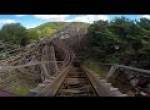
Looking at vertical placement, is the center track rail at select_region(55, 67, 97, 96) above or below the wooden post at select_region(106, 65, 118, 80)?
below

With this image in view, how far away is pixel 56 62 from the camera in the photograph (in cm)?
325

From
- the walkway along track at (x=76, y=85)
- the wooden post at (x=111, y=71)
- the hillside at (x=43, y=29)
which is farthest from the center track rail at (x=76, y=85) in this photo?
the hillside at (x=43, y=29)

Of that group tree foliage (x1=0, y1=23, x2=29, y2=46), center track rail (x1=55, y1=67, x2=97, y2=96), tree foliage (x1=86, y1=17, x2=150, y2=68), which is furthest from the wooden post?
tree foliage (x1=0, y1=23, x2=29, y2=46)

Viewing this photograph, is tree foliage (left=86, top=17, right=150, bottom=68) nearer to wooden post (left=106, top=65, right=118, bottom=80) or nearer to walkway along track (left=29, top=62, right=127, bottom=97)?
wooden post (left=106, top=65, right=118, bottom=80)

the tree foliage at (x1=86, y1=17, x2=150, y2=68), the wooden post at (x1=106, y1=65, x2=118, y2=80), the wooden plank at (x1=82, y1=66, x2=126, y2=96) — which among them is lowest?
the wooden plank at (x1=82, y1=66, x2=126, y2=96)

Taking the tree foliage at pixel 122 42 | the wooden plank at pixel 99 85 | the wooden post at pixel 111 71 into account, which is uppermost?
the tree foliage at pixel 122 42

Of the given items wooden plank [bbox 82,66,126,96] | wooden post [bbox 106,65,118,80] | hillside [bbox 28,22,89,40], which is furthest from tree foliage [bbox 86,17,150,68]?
hillside [bbox 28,22,89,40]

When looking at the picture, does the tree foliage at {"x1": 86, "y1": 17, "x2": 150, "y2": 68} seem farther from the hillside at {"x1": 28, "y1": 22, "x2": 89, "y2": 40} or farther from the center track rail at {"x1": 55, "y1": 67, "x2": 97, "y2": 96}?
the hillside at {"x1": 28, "y1": 22, "x2": 89, "y2": 40}

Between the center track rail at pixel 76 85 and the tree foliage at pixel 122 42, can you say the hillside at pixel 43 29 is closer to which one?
the tree foliage at pixel 122 42

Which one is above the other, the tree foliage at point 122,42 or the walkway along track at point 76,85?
the tree foliage at point 122,42
